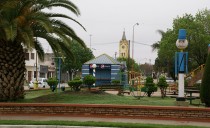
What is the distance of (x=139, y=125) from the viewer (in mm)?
11828

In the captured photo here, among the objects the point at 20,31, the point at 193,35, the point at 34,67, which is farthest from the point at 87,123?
the point at 34,67

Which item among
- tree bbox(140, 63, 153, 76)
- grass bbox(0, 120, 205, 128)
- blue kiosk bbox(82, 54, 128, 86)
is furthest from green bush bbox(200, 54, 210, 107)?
tree bbox(140, 63, 153, 76)

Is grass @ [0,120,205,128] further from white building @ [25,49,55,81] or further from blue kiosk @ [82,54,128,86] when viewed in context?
white building @ [25,49,55,81]

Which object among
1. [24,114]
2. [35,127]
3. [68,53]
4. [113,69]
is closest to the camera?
[35,127]

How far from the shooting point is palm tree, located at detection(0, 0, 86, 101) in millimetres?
16016

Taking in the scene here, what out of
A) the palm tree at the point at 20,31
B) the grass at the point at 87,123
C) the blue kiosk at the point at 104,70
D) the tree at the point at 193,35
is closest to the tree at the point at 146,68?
the tree at the point at 193,35

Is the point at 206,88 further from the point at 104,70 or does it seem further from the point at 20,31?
the point at 104,70

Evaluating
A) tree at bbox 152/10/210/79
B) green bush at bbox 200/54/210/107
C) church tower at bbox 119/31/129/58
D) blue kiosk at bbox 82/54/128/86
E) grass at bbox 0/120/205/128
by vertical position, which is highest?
church tower at bbox 119/31/129/58

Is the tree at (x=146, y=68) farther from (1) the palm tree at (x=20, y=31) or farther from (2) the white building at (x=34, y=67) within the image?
(1) the palm tree at (x=20, y=31)

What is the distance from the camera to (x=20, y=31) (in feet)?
52.1

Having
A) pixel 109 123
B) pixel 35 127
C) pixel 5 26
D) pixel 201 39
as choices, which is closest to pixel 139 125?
pixel 109 123

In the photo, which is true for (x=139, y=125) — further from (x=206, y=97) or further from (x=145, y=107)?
(x=206, y=97)

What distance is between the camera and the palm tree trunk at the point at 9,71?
675 inches

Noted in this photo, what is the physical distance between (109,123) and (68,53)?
334 inches
